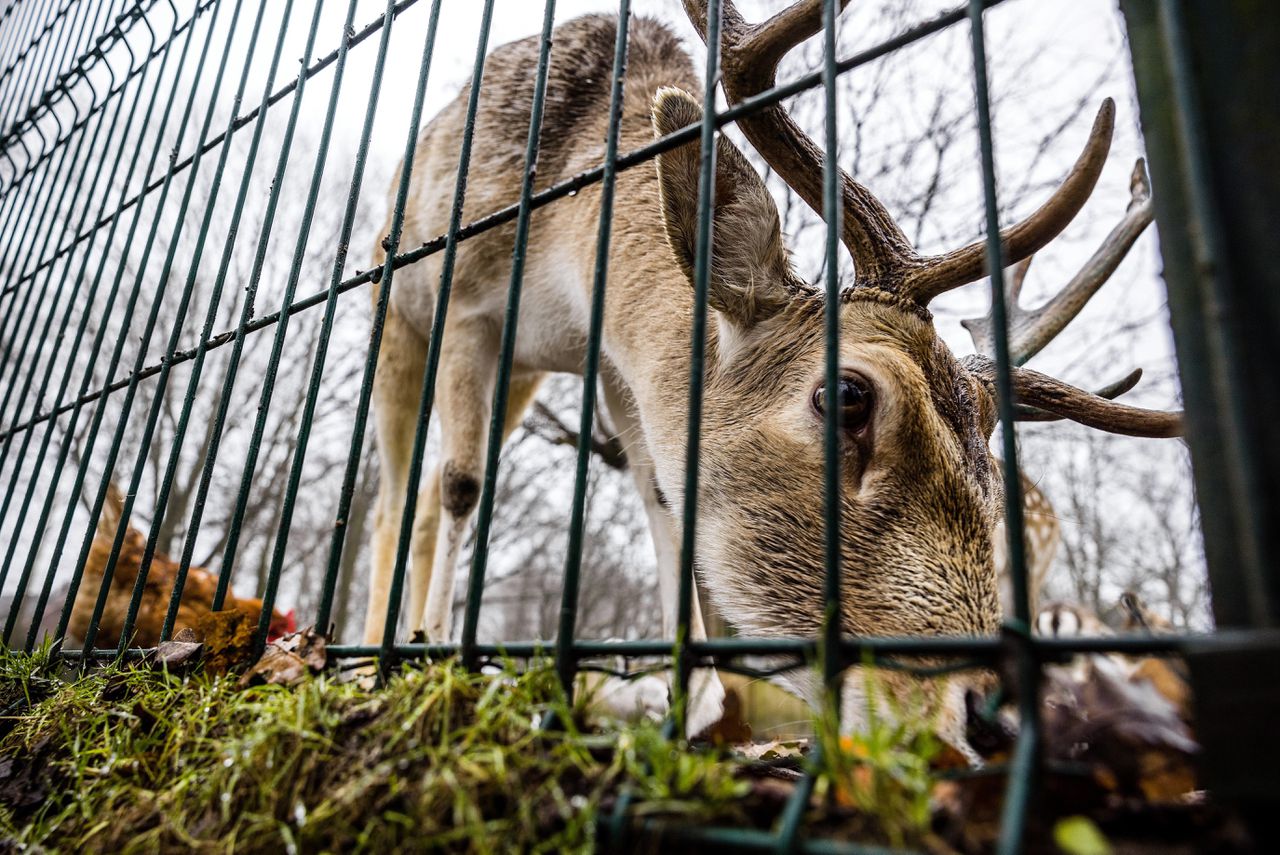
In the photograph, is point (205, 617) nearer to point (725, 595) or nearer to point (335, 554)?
point (335, 554)

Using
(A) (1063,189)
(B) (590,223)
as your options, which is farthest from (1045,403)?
(B) (590,223)

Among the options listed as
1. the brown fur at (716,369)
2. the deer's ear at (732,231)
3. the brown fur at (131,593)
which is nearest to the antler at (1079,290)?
the brown fur at (716,369)

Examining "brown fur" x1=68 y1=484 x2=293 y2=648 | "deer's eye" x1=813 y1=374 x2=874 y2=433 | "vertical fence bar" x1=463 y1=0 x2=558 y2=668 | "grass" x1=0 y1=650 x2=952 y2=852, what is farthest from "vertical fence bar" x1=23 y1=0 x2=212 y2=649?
"brown fur" x1=68 y1=484 x2=293 y2=648

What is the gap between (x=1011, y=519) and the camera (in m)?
1.14

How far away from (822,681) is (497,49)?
5.75 m

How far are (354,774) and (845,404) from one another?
2086 mm

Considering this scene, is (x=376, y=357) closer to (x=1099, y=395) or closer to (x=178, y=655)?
(x=178, y=655)

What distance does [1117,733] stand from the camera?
1.01 meters

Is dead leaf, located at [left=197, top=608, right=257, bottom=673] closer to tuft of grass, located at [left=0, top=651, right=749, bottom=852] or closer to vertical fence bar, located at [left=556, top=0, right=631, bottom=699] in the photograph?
tuft of grass, located at [left=0, top=651, right=749, bottom=852]

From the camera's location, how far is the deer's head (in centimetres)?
257

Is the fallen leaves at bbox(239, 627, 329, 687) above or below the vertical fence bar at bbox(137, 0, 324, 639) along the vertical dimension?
below

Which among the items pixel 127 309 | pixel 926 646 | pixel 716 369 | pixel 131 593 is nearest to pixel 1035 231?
pixel 716 369

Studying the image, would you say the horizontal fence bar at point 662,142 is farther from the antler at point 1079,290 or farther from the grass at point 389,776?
the antler at point 1079,290

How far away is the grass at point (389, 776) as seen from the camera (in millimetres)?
1092
